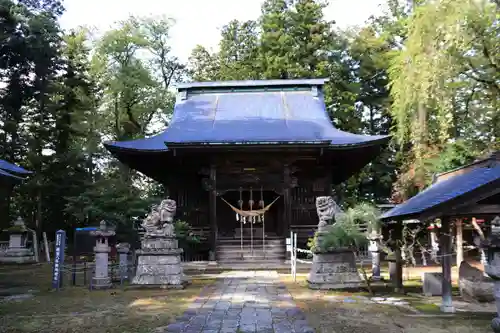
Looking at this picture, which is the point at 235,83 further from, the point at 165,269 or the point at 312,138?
the point at 165,269

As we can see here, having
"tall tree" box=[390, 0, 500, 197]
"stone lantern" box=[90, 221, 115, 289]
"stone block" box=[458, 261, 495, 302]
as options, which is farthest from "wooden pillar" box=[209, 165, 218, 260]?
"stone block" box=[458, 261, 495, 302]

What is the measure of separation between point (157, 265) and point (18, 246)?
12971mm

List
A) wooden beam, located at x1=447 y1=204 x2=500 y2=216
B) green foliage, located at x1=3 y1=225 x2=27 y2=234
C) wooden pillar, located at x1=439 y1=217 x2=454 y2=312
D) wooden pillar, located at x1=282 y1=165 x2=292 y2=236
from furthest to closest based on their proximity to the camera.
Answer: green foliage, located at x1=3 y1=225 x2=27 y2=234
wooden pillar, located at x1=282 y1=165 x2=292 y2=236
wooden pillar, located at x1=439 y1=217 x2=454 y2=312
wooden beam, located at x1=447 y1=204 x2=500 y2=216

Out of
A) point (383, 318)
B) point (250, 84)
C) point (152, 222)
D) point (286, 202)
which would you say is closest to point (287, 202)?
point (286, 202)

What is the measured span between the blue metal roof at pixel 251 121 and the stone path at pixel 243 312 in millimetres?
6625

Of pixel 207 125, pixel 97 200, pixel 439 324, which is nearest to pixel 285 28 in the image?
pixel 207 125

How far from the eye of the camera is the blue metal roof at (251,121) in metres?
16.8

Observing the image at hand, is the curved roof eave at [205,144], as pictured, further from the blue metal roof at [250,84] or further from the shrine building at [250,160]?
the blue metal roof at [250,84]

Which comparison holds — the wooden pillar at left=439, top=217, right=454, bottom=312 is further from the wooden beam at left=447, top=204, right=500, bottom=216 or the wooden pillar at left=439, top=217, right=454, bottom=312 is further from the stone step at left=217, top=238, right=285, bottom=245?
the stone step at left=217, top=238, right=285, bottom=245

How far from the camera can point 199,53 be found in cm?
3497

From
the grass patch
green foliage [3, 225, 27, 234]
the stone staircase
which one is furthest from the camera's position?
green foliage [3, 225, 27, 234]

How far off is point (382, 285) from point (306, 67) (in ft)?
63.7

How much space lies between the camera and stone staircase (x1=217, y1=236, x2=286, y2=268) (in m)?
16.0

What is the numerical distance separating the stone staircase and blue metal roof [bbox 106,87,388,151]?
151 inches
